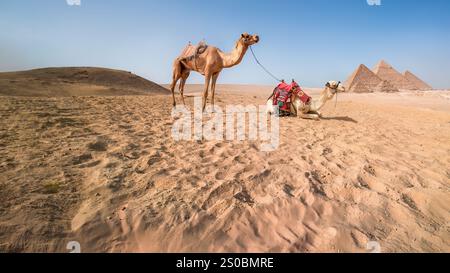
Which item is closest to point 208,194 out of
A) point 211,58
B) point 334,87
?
point 211,58

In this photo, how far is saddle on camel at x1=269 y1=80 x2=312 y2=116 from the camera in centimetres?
732

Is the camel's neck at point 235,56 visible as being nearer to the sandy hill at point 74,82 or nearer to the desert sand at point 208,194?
the desert sand at point 208,194

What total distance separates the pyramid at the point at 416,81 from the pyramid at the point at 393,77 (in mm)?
1870

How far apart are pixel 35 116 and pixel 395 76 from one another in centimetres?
5168

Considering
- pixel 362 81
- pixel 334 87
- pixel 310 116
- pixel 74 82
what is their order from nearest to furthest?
pixel 334 87 → pixel 310 116 → pixel 74 82 → pixel 362 81

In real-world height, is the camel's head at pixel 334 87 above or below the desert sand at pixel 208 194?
above

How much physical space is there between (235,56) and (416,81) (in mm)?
54436

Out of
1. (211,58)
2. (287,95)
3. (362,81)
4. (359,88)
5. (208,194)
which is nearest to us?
(208,194)

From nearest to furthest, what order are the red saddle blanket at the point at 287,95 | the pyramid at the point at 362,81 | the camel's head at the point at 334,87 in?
the camel's head at the point at 334,87, the red saddle blanket at the point at 287,95, the pyramid at the point at 362,81

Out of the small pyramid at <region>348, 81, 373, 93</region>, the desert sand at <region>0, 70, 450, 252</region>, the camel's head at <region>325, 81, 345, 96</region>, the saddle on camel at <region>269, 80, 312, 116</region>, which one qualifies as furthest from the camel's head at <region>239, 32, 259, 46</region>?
the small pyramid at <region>348, 81, 373, 93</region>

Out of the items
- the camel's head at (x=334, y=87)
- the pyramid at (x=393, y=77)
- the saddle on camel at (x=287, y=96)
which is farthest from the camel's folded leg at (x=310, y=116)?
the pyramid at (x=393, y=77)

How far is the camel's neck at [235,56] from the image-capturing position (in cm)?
651

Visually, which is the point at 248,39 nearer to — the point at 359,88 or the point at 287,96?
the point at 287,96

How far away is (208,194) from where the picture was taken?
2.67m
